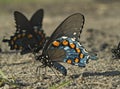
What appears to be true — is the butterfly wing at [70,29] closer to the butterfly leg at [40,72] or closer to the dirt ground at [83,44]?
the butterfly leg at [40,72]

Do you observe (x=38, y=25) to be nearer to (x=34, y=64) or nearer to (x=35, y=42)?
(x=35, y=42)

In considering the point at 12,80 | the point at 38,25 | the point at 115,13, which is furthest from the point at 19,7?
the point at 12,80

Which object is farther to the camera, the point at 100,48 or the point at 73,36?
the point at 100,48

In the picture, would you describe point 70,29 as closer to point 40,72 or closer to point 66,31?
point 66,31

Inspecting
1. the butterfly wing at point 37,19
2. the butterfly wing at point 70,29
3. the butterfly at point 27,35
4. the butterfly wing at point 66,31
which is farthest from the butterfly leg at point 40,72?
the butterfly wing at point 37,19

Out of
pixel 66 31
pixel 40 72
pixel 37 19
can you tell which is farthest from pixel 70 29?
pixel 37 19

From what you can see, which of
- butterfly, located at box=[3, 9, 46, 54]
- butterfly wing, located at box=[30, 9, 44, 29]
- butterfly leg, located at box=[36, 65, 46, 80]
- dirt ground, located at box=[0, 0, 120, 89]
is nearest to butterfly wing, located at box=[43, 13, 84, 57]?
butterfly leg, located at box=[36, 65, 46, 80]
